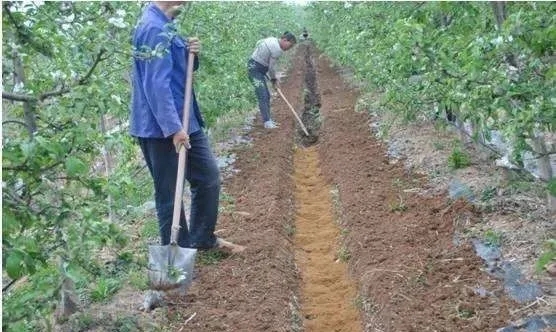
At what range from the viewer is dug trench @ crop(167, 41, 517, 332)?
407 cm

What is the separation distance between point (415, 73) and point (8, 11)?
5113 mm

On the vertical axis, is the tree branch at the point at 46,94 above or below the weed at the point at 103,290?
above

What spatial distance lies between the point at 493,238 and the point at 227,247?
195cm

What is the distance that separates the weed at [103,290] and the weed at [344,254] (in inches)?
78.5

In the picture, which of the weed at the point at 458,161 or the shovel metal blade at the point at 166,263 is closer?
the shovel metal blade at the point at 166,263

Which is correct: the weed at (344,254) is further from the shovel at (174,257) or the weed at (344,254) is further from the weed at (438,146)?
the weed at (438,146)

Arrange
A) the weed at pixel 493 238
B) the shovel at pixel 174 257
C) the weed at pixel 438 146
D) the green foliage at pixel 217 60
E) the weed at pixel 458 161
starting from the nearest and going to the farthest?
the shovel at pixel 174 257, the weed at pixel 493 238, the weed at pixel 458 161, the green foliage at pixel 217 60, the weed at pixel 438 146

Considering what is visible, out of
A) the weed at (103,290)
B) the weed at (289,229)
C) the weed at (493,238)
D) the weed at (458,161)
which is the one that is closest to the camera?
the weed at (103,290)

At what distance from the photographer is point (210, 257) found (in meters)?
4.97

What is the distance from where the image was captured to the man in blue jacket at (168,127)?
408 centimetres

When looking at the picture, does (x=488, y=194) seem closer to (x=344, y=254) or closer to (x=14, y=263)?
(x=344, y=254)

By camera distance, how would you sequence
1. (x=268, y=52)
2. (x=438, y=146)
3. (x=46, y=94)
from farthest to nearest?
1. (x=268, y=52)
2. (x=438, y=146)
3. (x=46, y=94)

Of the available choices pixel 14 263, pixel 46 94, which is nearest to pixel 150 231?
pixel 46 94

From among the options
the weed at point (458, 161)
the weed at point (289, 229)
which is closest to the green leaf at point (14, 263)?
the weed at point (289, 229)
